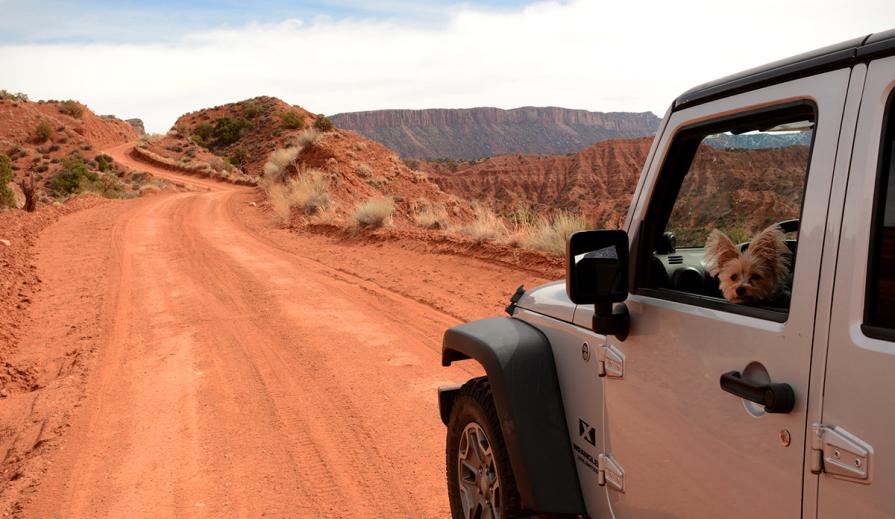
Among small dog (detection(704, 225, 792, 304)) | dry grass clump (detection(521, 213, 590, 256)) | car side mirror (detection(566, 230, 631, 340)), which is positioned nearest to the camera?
small dog (detection(704, 225, 792, 304))

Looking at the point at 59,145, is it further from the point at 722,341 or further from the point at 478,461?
the point at 722,341

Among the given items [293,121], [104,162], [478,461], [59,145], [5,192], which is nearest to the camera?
[478,461]


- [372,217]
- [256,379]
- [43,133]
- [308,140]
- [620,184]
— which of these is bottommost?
[620,184]

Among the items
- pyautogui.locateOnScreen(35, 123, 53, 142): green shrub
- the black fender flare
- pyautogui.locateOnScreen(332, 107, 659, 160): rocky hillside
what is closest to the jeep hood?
the black fender flare

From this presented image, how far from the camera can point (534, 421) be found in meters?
2.91

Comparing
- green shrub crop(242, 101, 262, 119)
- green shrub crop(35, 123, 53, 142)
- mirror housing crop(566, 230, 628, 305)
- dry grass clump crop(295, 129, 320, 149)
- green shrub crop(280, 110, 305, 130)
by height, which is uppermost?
green shrub crop(242, 101, 262, 119)

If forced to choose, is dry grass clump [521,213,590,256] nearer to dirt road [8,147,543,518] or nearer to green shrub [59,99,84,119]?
dirt road [8,147,543,518]

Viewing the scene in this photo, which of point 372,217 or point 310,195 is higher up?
point 310,195

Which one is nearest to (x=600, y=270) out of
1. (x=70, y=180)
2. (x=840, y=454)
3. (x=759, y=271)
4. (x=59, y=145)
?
(x=759, y=271)

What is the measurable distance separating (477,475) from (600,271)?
1.48m

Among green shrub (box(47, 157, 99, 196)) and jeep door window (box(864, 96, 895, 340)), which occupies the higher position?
jeep door window (box(864, 96, 895, 340))

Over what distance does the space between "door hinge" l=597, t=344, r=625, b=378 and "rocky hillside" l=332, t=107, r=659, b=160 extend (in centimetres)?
13217

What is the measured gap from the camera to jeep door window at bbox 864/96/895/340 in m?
1.59

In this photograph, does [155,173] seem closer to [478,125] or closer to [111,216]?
[111,216]
